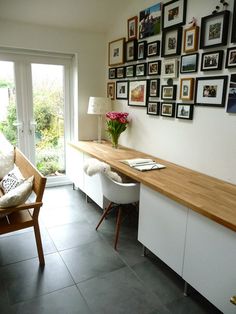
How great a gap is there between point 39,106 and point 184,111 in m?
2.23

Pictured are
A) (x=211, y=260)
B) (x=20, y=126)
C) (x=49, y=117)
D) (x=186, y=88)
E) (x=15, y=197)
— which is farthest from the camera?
(x=49, y=117)

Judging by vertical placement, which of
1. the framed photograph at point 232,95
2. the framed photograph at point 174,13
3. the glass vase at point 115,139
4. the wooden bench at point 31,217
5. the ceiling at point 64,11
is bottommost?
the wooden bench at point 31,217

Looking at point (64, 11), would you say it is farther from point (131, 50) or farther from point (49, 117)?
point (49, 117)

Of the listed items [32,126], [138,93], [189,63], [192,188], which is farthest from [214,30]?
[32,126]

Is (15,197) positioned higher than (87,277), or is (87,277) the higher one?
(15,197)

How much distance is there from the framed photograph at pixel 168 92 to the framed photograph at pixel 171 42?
305mm

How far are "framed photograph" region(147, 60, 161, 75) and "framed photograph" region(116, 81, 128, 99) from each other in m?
0.52

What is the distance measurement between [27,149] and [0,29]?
1.59 metres

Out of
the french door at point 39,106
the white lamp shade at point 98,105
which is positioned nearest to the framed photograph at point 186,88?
the white lamp shade at point 98,105

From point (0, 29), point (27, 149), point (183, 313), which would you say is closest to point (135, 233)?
point (183, 313)

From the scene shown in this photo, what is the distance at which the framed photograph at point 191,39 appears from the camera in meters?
2.26

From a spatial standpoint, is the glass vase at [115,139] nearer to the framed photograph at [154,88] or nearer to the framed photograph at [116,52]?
the framed photograph at [154,88]

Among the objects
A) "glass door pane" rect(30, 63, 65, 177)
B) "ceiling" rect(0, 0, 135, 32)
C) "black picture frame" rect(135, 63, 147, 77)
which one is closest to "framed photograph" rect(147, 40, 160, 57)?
"black picture frame" rect(135, 63, 147, 77)

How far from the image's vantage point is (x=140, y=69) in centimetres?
303
